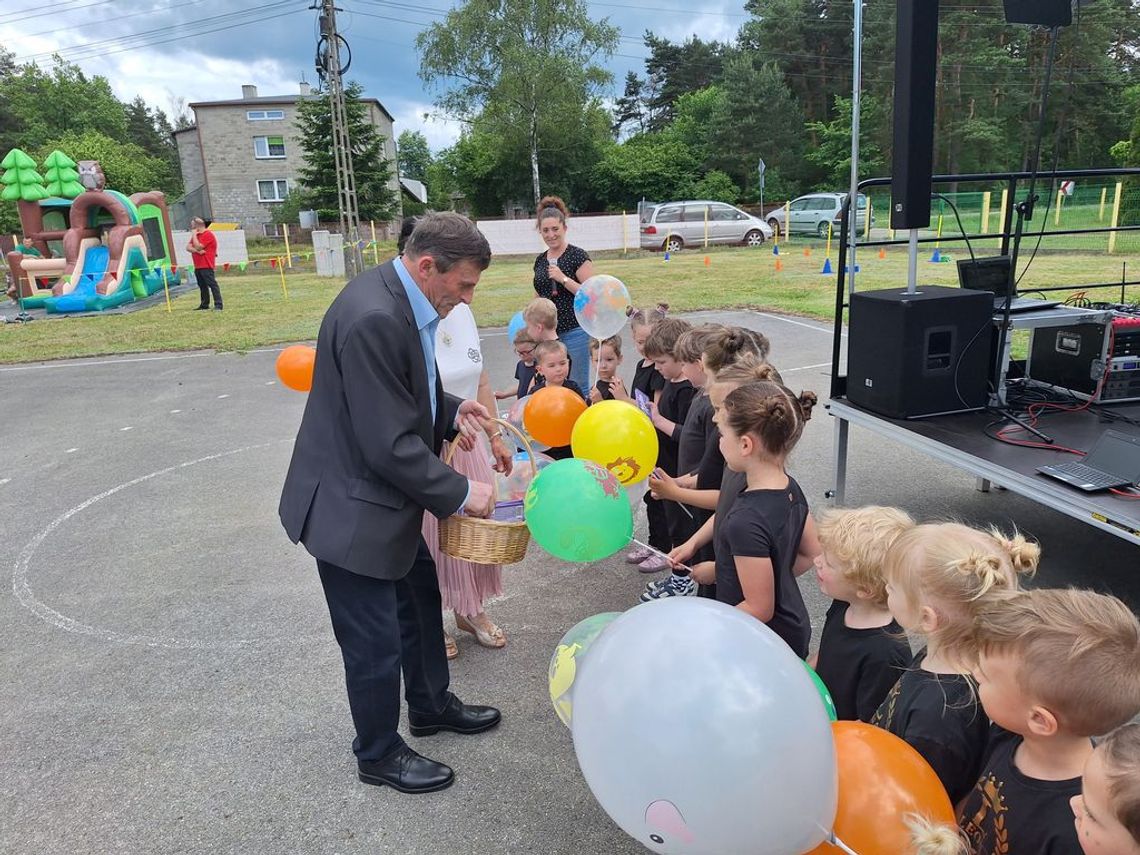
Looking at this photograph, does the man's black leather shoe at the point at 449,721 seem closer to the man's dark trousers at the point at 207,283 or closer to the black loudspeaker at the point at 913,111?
the black loudspeaker at the point at 913,111

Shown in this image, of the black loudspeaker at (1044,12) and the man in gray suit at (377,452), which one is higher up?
the black loudspeaker at (1044,12)

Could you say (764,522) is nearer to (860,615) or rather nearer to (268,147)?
(860,615)

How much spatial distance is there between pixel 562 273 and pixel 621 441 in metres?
2.26

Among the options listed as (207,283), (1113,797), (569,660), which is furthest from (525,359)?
(207,283)

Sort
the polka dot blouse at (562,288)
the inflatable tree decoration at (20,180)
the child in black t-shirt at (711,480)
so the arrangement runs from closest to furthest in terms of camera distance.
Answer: the child in black t-shirt at (711,480) → the polka dot blouse at (562,288) → the inflatable tree decoration at (20,180)

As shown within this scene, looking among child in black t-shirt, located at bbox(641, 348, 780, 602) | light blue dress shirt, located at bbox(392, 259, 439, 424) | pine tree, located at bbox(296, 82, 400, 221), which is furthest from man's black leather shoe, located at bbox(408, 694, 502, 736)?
pine tree, located at bbox(296, 82, 400, 221)

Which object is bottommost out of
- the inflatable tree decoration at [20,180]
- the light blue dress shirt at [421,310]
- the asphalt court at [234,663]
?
the asphalt court at [234,663]

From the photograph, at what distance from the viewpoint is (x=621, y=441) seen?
3.22 meters

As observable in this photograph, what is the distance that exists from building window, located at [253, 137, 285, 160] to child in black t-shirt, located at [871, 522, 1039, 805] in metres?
49.6

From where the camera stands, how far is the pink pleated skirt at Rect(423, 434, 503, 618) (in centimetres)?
311

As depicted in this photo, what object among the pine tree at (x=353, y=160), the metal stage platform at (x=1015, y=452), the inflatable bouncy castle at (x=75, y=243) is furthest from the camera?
the pine tree at (x=353, y=160)

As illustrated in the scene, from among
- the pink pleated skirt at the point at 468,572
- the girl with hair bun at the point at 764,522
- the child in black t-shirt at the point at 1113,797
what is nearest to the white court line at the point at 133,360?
the pink pleated skirt at the point at 468,572

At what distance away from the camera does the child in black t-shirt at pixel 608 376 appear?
4.30 meters

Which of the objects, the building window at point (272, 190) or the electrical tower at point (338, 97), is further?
the building window at point (272, 190)
